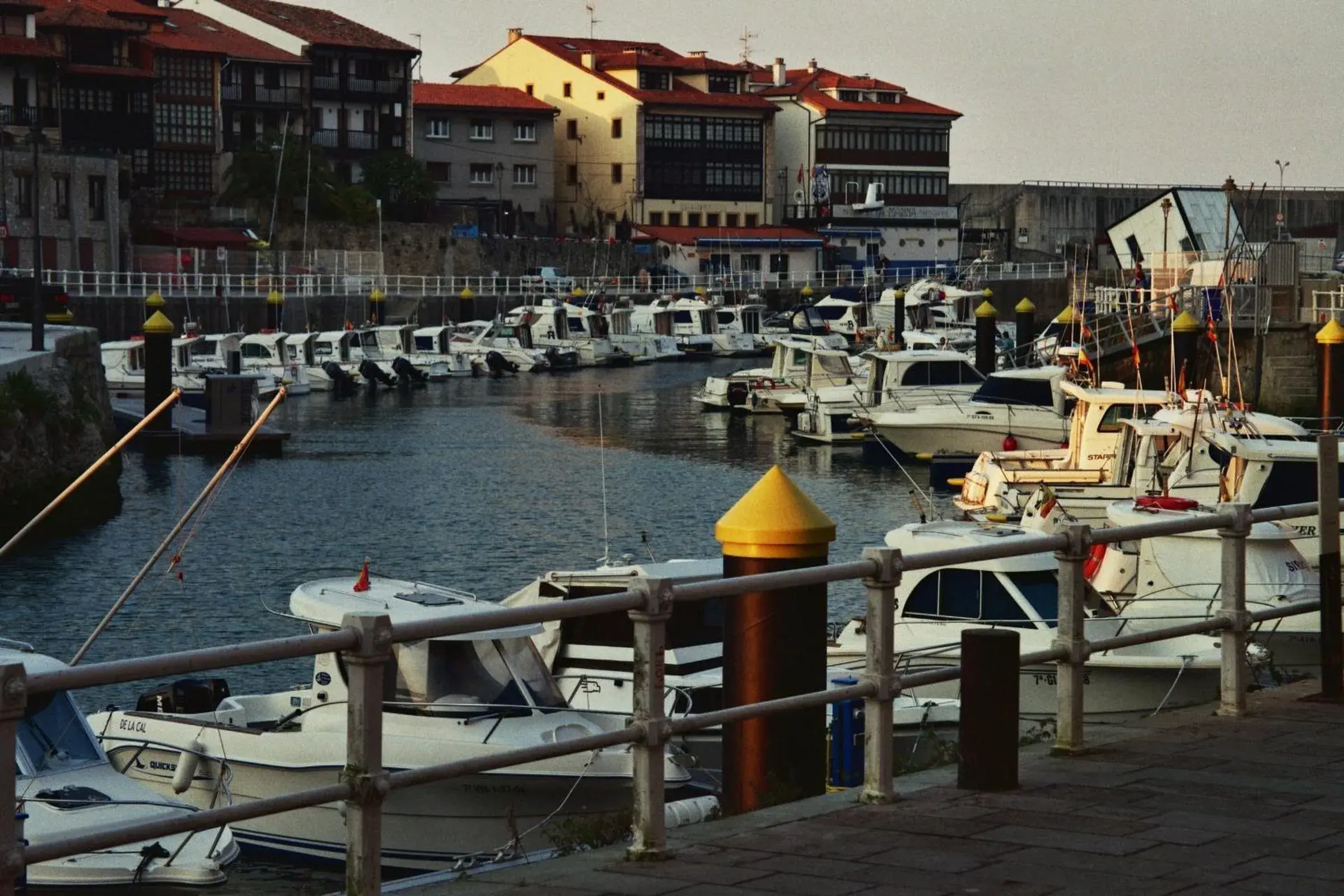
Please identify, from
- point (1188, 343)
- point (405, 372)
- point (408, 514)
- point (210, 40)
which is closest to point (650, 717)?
point (408, 514)

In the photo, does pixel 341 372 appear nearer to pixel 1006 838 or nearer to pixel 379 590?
pixel 379 590

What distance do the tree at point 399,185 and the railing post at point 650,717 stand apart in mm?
97051

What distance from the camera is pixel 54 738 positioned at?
12.8 meters

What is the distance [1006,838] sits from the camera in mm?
7871

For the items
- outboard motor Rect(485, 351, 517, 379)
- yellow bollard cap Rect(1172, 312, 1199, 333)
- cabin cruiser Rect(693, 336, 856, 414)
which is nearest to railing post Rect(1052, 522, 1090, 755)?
yellow bollard cap Rect(1172, 312, 1199, 333)

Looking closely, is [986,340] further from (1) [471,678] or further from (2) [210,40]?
(2) [210,40]

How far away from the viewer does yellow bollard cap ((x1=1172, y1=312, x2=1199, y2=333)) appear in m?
46.6

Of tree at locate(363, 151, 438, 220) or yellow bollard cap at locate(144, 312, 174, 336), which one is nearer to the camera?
yellow bollard cap at locate(144, 312, 174, 336)

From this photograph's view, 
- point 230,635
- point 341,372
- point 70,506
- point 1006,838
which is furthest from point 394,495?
point 1006,838

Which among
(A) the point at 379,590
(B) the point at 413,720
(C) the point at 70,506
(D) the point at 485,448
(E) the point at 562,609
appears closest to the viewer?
(E) the point at 562,609

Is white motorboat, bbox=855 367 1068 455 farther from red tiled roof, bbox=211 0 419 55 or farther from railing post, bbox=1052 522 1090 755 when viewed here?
red tiled roof, bbox=211 0 419 55

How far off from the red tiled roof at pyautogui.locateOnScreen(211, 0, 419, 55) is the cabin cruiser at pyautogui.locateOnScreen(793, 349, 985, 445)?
60007 mm

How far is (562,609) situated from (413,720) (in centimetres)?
742

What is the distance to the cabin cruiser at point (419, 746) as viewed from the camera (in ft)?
46.1
